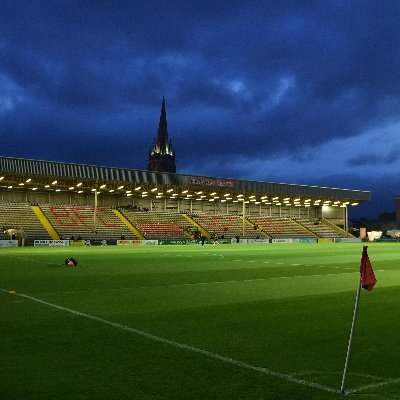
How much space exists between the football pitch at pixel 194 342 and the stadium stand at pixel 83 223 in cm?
4912

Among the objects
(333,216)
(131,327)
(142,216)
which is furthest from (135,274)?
(333,216)

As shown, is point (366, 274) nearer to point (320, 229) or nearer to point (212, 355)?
point (212, 355)

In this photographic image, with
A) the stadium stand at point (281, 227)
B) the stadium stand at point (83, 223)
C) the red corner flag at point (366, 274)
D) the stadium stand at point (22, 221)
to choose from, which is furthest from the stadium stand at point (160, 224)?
the red corner flag at point (366, 274)

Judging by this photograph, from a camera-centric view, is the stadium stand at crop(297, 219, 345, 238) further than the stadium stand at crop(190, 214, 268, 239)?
Yes

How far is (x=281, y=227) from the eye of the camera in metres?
88.8

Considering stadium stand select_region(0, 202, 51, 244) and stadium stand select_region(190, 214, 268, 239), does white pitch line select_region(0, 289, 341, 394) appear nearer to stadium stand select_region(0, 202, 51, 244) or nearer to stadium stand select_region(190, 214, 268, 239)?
stadium stand select_region(0, 202, 51, 244)

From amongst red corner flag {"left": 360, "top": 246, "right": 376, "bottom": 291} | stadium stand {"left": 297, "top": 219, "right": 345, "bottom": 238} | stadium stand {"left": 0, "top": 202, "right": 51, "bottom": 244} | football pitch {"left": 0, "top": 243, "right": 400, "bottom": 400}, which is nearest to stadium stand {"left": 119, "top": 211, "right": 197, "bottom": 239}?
stadium stand {"left": 0, "top": 202, "right": 51, "bottom": 244}

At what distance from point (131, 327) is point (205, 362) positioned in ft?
9.34

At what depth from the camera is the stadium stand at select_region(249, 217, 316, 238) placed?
8495cm

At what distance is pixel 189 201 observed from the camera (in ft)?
289

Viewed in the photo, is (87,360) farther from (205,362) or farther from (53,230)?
(53,230)

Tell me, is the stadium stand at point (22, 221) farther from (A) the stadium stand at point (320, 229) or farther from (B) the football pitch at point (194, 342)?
(A) the stadium stand at point (320, 229)

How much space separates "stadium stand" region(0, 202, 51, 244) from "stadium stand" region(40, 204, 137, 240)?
2.02m

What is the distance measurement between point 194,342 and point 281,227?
81.9 m
